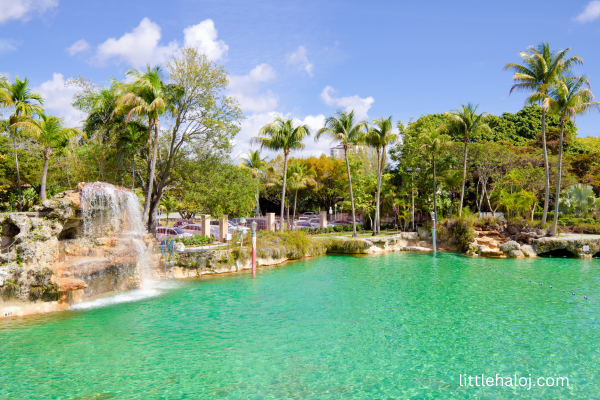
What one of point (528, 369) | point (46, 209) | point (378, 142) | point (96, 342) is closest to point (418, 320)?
point (528, 369)

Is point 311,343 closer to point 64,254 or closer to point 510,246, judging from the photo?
point 64,254

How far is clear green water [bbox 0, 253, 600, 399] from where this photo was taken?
7238 millimetres

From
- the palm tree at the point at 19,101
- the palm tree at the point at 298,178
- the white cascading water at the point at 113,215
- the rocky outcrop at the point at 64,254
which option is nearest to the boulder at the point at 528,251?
the palm tree at the point at 298,178

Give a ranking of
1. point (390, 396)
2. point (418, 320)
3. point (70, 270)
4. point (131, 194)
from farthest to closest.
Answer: point (131, 194), point (70, 270), point (418, 320), point (390, 396)

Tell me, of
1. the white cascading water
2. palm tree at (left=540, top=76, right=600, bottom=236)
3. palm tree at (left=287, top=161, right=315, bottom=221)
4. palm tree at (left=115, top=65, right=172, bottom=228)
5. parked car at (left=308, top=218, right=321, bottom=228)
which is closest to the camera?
the white cascading water

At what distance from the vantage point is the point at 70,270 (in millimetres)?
13094

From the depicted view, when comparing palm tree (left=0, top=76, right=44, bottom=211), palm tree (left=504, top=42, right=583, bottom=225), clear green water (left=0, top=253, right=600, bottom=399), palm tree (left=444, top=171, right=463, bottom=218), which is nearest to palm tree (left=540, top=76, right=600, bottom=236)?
palm tree (left=504, top=42, right=583, bottom=225)

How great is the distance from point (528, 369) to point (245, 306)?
8484mm

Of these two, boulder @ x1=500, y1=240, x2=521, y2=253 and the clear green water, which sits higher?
boulder @ x1=500, y1=240, x2=521, y2=253

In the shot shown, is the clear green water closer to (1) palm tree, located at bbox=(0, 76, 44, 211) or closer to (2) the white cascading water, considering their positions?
(2) the white cascading water

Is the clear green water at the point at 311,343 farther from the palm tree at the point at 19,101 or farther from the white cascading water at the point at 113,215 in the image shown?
the palm tree at the point at 19,101

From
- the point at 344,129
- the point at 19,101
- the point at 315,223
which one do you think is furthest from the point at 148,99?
the point at 315,223

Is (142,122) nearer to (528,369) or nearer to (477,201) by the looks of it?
(528,369)

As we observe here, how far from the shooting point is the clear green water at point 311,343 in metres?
7.24
